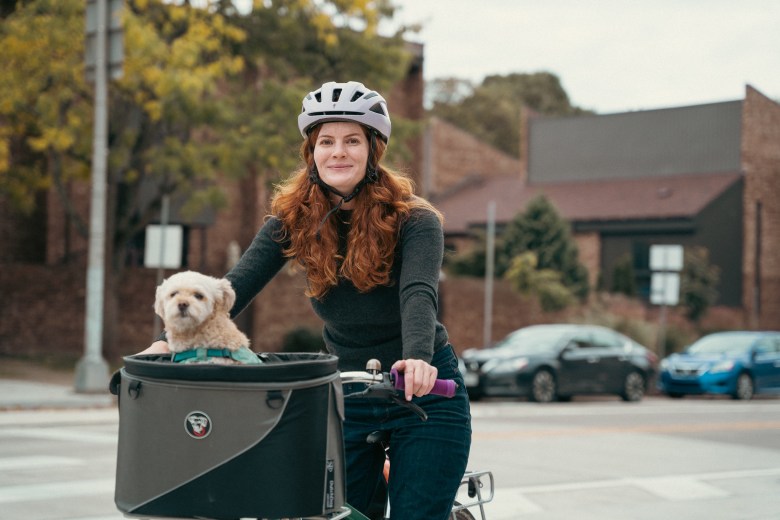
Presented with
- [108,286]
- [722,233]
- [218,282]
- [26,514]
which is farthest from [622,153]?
[218,282]

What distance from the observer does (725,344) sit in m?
25.7

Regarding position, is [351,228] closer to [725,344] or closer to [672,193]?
[725,344]

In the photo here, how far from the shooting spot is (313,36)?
24.2 m

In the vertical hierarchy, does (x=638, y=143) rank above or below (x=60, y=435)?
above

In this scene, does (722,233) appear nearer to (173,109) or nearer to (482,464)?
(173,109)

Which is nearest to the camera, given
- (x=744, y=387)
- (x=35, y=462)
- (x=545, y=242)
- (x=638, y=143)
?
(x=35, y=462)

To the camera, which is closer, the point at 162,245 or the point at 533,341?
the point at 162,245

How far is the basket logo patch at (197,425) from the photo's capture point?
2801 mm

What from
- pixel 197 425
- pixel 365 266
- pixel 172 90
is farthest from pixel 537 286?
pixel 197 425

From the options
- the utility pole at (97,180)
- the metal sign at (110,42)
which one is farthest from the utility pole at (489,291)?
the metal sign at (110,42)

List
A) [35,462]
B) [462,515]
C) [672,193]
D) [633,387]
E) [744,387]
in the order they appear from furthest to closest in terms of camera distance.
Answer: [672,193] < [744,387] < [633,387] < [35,462] < [462,515]

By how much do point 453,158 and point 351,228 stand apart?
2037 inches

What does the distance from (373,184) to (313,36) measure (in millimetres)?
21043

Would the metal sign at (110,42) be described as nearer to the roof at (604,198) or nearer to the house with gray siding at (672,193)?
the house with gray siding at (672,193)
